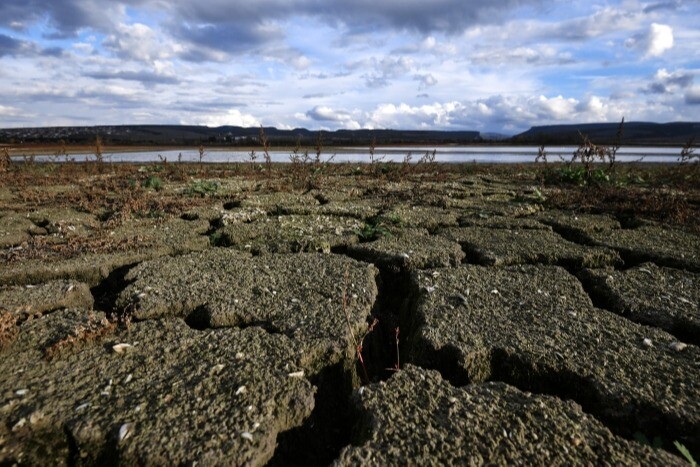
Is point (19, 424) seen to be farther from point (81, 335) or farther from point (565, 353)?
point (565, 353)

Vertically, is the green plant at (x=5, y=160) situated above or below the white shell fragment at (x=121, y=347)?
above

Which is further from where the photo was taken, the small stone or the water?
the water

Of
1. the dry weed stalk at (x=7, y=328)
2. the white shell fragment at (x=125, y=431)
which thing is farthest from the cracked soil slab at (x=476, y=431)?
the dry weed stalk at (x=7, y=328)

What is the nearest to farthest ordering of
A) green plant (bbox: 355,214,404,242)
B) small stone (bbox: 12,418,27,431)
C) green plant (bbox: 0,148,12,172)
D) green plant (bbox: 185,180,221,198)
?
1. small stone (bbox: 12,418,27,431)
2. green plant (bbox: 355,214,404,242)
3. green plant (bbox: 185,180,221,198)
4. green plant (bbox: 0,148,12,172)

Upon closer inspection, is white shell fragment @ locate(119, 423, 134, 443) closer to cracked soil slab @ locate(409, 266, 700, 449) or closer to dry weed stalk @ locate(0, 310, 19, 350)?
dry weed stalk @ locate(0, 310, 19, 350)

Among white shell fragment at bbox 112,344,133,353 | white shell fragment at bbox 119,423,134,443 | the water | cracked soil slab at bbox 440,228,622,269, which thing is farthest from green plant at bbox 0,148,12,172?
white shell fragment at bbox 119,423,134,443

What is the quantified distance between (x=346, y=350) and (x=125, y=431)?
72 cm

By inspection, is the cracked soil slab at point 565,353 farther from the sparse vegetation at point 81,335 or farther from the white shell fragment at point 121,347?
the sparse vegetation at point 81,335

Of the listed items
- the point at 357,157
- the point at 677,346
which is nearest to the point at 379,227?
the point at 677,346

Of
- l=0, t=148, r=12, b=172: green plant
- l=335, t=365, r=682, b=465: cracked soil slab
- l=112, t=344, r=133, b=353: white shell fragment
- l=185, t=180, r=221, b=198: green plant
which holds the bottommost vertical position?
l=335, t=365, r=682, b=465: cracked soil slab

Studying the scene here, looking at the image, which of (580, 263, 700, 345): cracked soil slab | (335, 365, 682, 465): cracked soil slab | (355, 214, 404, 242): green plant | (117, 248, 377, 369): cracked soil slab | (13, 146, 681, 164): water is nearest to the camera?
(335, 365, 682, 465): cracked soil slab

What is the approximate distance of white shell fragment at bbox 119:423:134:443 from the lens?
108 cm

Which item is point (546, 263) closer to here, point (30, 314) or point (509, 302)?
point (509, 302)

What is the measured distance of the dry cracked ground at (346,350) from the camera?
1094mm
